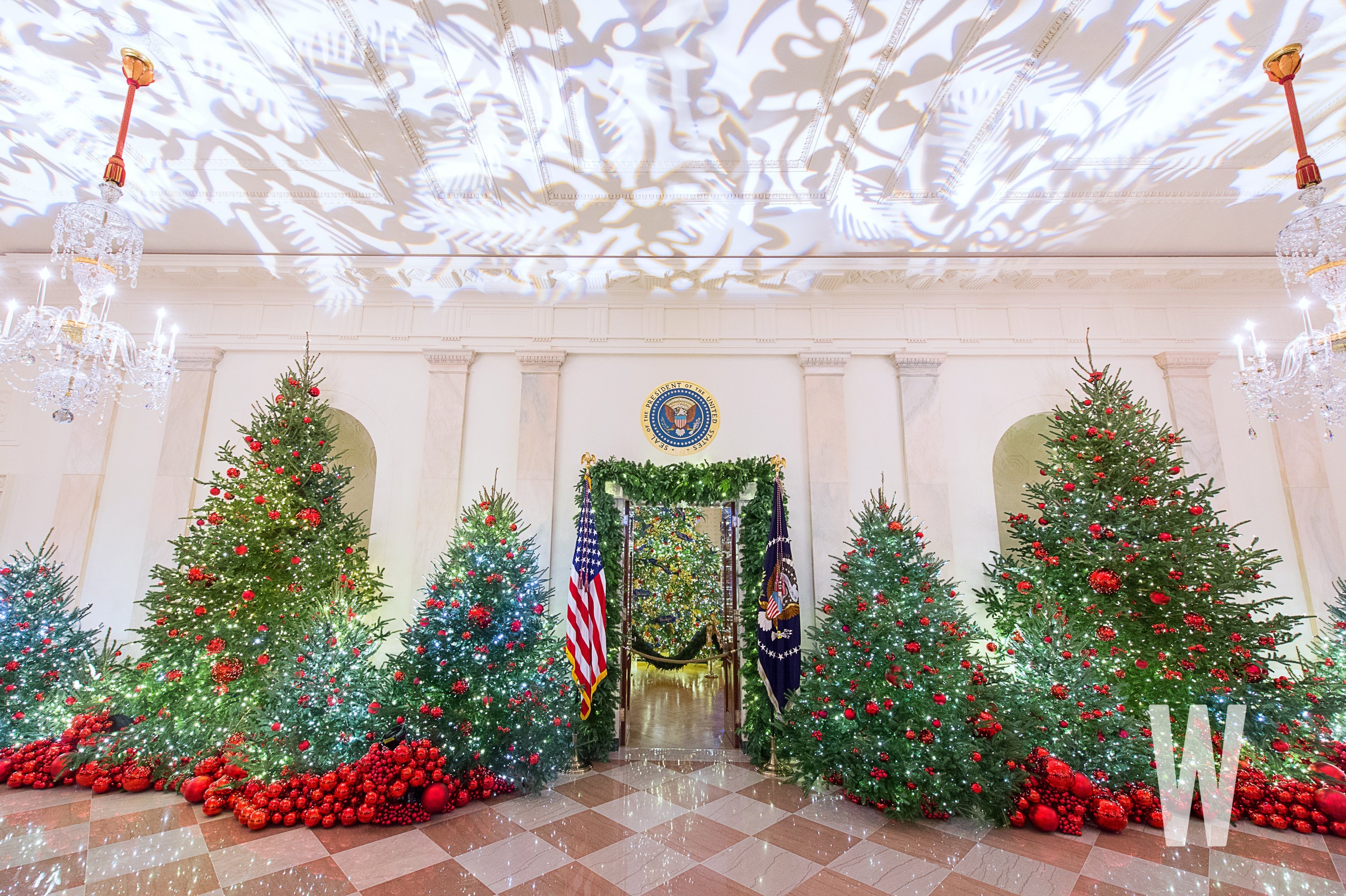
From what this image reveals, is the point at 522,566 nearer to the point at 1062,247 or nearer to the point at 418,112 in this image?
the point at 418,112

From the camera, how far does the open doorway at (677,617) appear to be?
706 centimetres

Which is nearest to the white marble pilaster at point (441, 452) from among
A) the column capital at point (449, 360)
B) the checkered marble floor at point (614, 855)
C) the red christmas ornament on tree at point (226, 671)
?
the column capital at point (449, 360)

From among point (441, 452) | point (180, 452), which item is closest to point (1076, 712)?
point (441, 452)

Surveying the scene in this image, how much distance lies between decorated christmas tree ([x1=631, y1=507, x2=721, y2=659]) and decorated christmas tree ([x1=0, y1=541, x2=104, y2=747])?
232 inches

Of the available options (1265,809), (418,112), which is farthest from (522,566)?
(1265,809)

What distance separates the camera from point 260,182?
520cm

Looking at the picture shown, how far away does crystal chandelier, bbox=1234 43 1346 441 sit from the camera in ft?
11.8

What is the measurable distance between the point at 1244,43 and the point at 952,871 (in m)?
5.72

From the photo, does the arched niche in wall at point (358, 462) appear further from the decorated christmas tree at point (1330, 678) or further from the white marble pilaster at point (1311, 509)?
the white marble pilaster at point (1311, 509)

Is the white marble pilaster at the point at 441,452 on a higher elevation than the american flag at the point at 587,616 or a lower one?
higher

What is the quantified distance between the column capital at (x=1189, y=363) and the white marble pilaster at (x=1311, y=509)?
2.94ft

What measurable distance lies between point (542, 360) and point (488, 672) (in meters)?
3.45

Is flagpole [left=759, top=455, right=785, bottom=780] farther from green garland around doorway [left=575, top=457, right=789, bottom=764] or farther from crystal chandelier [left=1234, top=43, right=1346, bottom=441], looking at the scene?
crystal chandelier [left=1234, top=43, right=1346, bottom=441]

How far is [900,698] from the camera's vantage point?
4.21 metres
